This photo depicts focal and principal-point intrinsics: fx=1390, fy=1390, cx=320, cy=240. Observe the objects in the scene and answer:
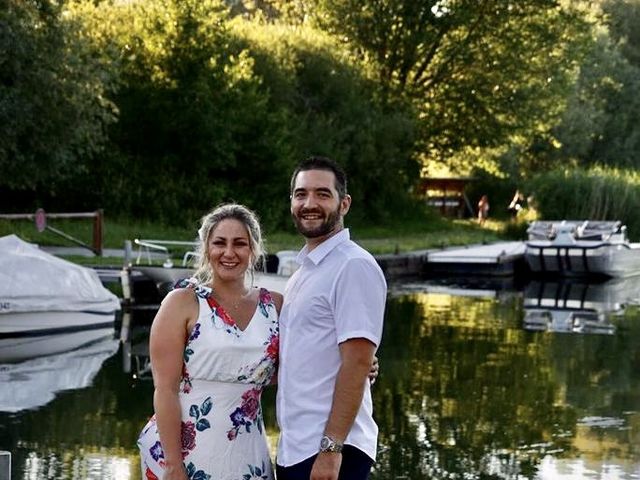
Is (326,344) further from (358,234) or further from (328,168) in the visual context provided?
(358,234)

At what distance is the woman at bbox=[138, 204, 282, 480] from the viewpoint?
5203mm

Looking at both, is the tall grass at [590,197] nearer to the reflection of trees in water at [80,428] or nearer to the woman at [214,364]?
the reflection of trees in water at [80,428]

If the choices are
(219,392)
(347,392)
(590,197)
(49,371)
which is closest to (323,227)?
(347,392)

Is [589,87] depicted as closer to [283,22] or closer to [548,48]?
[548,48]

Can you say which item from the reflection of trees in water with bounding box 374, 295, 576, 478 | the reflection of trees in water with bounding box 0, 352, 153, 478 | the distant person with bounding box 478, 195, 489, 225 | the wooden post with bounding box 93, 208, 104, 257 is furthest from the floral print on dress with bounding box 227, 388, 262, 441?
the distant person with bounding box 478, 195, 489, 225

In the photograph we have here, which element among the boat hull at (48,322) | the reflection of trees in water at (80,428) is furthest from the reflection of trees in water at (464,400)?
the boat hull at (48,322)

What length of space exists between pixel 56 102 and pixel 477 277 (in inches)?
550

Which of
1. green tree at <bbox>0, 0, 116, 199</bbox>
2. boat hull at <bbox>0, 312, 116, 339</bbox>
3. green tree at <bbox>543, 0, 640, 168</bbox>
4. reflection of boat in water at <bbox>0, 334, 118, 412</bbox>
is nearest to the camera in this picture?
reflection of boat in water at <bbox>0, 334, 118, 412</bbox>

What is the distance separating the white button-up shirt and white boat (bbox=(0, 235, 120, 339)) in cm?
1682

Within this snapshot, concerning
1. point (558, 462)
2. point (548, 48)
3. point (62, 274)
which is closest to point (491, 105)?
point (548, 48)

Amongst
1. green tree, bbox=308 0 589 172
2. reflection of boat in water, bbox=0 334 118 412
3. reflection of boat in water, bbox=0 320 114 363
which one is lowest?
reflection of boat in water, bbox=0 320 114 363

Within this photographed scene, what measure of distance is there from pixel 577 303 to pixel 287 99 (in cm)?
1600

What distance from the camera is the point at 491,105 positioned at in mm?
54875

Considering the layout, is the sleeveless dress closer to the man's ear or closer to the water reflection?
the man's ear
